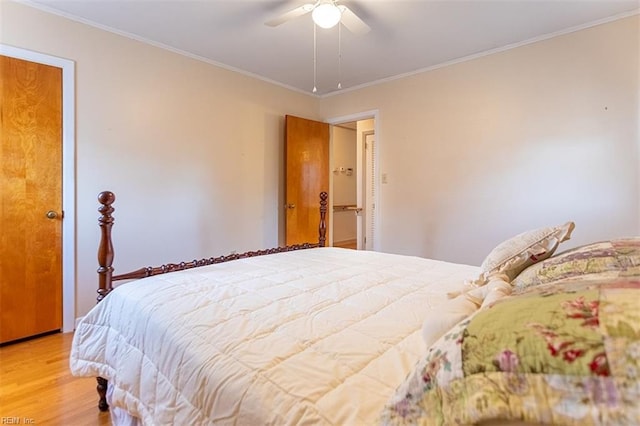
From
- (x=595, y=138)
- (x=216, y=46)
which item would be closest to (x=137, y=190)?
(x=216, y=46)

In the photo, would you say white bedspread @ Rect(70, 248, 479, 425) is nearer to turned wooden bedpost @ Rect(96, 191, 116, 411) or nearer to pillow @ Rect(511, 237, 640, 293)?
turned wooden bedpost @ Rect(96, 191, 116, 411)

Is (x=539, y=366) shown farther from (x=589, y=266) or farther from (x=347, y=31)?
(x=347, y=31)

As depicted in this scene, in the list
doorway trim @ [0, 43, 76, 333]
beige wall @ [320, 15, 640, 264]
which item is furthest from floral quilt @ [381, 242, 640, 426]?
doorway trim @ [0, 43, 76, 333]

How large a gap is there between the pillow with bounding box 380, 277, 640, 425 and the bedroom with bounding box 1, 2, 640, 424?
9.31 feet

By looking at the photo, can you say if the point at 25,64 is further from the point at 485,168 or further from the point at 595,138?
the point at 595,138

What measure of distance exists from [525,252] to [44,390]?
2.55 meters

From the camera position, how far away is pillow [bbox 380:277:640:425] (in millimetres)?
390

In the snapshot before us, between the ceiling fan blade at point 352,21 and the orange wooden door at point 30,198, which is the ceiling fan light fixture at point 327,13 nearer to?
the ceiling fan blade at point 352,21

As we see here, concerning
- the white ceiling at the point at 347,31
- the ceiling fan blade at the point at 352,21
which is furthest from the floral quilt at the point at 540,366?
the white ceiling at the point at 347,31

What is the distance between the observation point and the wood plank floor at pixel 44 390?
1.61 m

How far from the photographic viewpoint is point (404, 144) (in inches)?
149

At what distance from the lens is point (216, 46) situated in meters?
3.13

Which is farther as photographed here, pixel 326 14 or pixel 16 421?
pixel 326 14

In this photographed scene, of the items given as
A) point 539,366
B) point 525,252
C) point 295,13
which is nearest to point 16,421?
point 539,366
